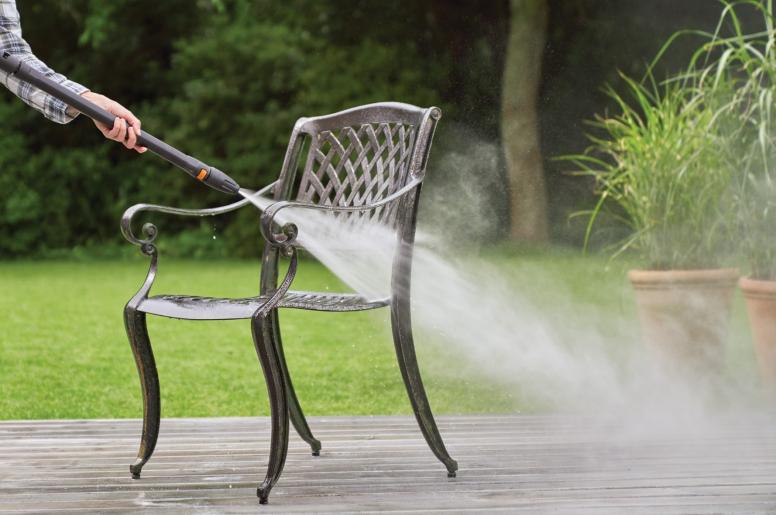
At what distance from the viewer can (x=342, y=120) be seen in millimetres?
2561

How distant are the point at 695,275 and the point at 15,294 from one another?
4623 mm

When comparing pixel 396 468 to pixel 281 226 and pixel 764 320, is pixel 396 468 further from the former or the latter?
pixel 764 320

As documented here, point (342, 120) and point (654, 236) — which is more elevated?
point (342, 120)

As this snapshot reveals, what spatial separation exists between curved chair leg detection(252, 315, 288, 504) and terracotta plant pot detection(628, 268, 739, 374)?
1603 mm

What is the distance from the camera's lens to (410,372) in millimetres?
2322

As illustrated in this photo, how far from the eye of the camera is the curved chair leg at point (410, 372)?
90.7 inches

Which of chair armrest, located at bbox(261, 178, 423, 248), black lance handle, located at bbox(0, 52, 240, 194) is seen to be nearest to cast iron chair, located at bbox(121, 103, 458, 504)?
chair armrest, located at bbox(261, 178, 423, 248)

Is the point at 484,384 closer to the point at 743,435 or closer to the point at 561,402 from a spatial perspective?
the point at 561,402

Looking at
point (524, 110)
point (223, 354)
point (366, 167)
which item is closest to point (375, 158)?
point (366, 167)

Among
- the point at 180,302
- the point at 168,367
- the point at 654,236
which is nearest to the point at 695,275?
the point at 654,236

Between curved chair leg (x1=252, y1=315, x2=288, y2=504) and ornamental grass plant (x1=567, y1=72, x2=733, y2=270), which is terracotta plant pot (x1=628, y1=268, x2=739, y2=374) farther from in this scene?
curved chair leg (x1=252, y1=315, x2=288, y2=504)

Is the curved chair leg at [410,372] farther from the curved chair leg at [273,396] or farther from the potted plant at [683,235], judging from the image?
the potted plant at [683,235]

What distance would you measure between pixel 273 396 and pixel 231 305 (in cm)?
20

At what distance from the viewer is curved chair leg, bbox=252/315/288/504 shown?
80.7 inches
